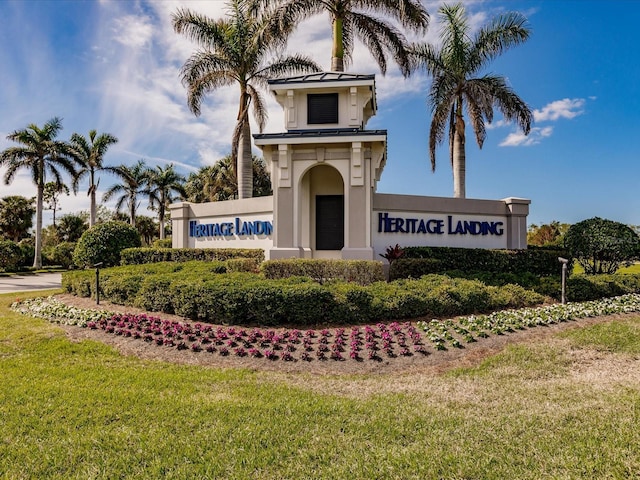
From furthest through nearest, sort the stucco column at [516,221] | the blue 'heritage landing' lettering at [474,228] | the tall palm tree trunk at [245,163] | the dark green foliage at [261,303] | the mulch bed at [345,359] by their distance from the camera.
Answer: the tall palm tree trunk at [245,163] → the stucco column at [516,221] → the blue 'heritage landing' lettering at [474,228] → the dark green foliage at [261,303] → the mulch bed at [345,359]

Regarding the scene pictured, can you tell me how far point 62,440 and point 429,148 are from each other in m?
21.0

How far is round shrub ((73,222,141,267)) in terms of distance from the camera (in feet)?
60.0

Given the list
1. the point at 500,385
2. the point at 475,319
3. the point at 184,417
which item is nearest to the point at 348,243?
the point at 475,319

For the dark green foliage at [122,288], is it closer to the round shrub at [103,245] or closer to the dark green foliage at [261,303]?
the dark green foliage at [261,303]

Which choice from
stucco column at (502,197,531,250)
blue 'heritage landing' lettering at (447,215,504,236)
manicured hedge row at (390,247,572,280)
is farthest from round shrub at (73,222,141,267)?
stucco column at (502,197,531,250)

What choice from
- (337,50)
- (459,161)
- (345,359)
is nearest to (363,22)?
(337,50)

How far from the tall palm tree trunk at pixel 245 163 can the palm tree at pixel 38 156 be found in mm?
21820

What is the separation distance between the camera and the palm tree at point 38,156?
3115 centimetres

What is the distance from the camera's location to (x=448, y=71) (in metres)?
19.6

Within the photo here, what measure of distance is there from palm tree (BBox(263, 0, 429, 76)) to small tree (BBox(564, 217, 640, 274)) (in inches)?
431

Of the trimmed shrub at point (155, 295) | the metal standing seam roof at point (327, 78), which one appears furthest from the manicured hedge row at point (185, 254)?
the metal standing seam roof at point (327, 78)

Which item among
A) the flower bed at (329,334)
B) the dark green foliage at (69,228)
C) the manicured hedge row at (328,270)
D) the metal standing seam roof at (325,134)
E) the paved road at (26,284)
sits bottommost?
the paved road at (26,284)

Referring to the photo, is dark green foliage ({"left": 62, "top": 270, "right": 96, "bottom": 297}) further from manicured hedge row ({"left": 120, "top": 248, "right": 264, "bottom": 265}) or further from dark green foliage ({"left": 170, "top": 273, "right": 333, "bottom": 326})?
dark green foliage ({"left": 170, "top": 273, "right": 333, "bottom": 326})

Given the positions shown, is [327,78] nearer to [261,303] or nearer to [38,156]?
[261,303]
